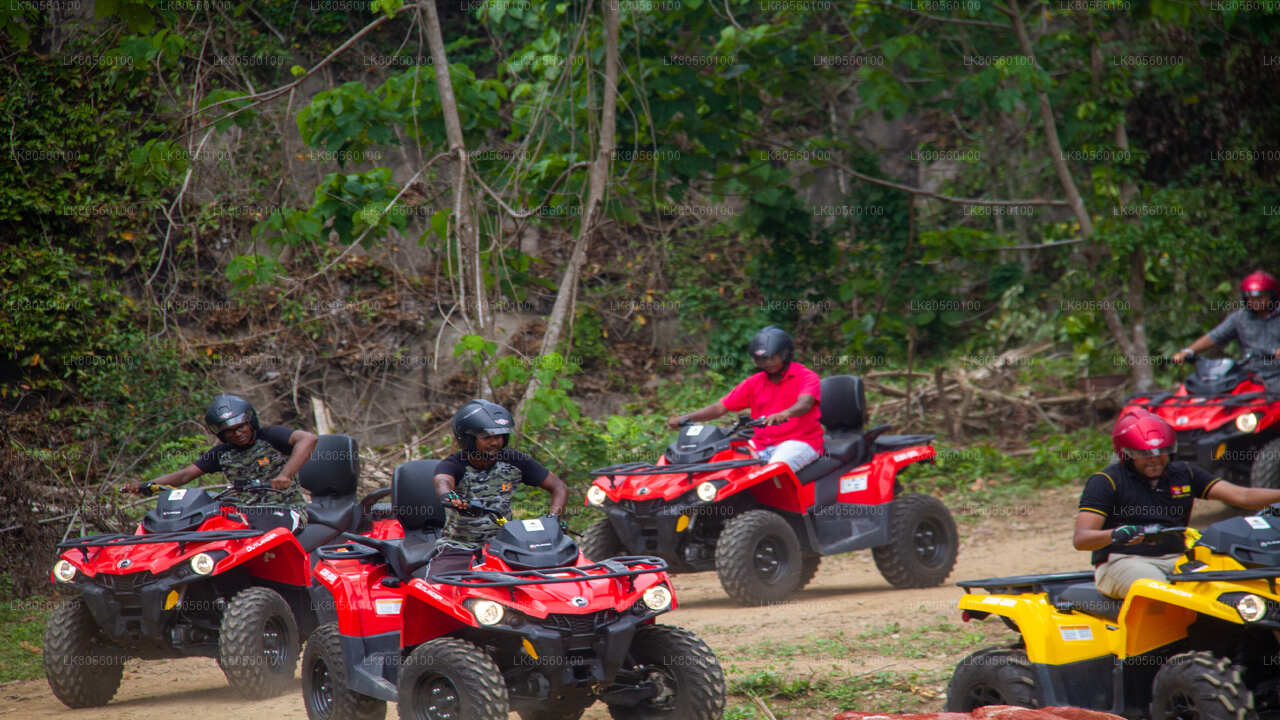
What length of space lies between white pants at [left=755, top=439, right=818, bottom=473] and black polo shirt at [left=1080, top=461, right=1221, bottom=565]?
3.67 meters

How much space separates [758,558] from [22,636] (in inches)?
219

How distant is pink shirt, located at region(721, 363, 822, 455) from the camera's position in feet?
29.4

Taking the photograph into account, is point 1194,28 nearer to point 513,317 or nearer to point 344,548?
point 513,317

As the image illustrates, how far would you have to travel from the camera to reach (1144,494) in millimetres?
5133

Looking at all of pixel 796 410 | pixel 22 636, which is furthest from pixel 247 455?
pixel 796 410

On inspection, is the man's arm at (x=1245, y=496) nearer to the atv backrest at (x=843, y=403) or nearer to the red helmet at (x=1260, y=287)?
the atv backrest at (x=843, y=403)

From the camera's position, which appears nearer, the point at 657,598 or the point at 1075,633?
the point at 1075,633

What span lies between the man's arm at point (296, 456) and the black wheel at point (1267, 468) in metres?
7.08

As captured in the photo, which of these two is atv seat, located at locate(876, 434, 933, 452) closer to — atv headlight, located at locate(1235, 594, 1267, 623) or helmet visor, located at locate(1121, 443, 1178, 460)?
helmet visor, located at locate(1121, 443, 1178, 460)

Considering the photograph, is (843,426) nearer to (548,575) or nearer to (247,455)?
(247,455)

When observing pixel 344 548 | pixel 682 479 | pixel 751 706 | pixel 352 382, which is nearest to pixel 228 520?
pixel 344 548

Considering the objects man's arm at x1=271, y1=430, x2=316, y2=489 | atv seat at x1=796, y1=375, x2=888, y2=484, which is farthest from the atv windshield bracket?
atv seat at x1=796, y1=375, x2=888, y2=484

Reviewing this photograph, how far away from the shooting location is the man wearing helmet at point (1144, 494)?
5.03m

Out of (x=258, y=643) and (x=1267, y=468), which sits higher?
(x=1267, y=468)
